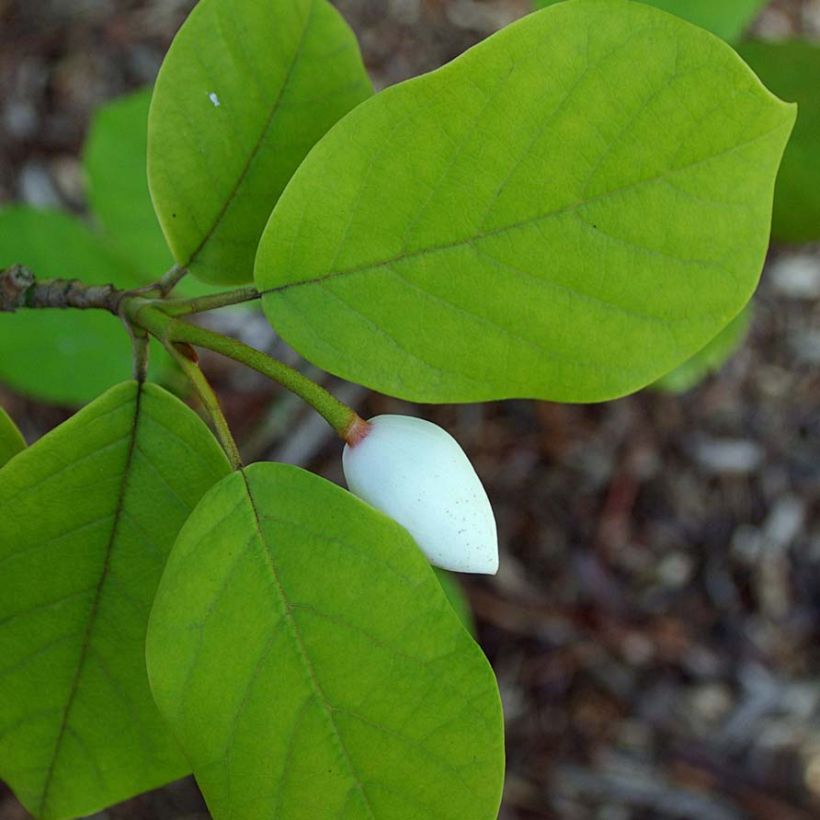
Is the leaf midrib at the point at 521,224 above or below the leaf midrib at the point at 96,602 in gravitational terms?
above

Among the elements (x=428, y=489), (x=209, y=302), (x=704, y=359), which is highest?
(x=209, y=302)

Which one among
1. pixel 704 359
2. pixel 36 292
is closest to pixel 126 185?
pixel 36 292

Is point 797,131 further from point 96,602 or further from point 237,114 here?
point 96,602

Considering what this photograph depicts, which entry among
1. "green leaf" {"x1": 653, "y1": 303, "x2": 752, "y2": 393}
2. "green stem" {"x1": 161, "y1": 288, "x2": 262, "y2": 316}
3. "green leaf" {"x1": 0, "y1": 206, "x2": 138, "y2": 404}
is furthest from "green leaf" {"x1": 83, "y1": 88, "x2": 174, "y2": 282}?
"green leaf" {"x1": 653, "y1": 303, "x2": 752, "y2": 393}

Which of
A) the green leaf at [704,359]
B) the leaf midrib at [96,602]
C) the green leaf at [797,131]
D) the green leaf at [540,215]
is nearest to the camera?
the green leaf at [540,215]

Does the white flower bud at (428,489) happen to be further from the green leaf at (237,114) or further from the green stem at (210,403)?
the green leaf at (237,114)

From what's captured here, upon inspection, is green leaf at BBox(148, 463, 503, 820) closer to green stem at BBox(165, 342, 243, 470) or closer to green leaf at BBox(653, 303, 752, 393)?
green stem at BBox(165, 342, 243, 470)

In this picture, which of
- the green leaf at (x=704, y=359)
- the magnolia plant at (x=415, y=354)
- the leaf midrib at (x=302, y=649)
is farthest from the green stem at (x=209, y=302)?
the green leaf at (x=704, y=359)
